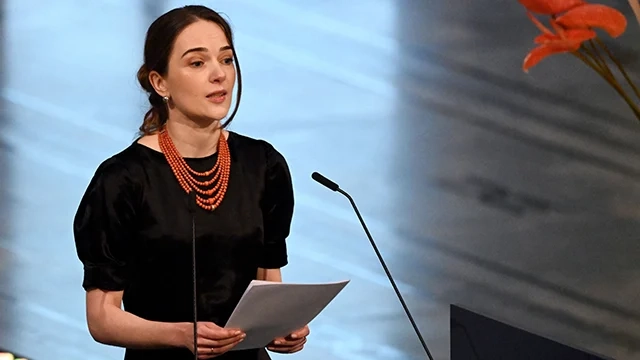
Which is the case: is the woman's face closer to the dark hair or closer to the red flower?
the dark hair

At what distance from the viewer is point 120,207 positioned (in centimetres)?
217

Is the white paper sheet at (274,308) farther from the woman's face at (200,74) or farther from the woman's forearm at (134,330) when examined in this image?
the woman's face at (200,74)

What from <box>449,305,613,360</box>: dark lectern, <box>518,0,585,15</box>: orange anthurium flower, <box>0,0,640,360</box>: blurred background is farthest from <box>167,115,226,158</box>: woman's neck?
<box>0,0,640,360</box>: blurred background

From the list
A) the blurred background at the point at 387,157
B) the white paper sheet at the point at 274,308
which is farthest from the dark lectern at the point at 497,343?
the blurred background at the point at 387,157

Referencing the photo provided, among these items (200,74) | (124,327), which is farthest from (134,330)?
(200,74)

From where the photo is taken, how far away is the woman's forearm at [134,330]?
2.12m

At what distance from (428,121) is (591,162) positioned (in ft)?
1.98

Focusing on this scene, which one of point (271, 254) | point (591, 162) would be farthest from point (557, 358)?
point (591, 162)

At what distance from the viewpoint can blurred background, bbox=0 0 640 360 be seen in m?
3.73

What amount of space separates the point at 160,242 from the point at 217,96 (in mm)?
286

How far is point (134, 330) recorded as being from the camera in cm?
214

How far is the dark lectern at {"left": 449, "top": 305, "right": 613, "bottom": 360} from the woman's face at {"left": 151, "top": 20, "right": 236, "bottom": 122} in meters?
0.60

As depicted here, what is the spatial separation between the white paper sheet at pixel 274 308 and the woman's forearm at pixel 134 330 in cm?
12

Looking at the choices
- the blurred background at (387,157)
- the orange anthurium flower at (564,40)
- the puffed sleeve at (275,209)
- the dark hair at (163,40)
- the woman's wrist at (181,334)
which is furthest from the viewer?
the blurred background at (387,157)
